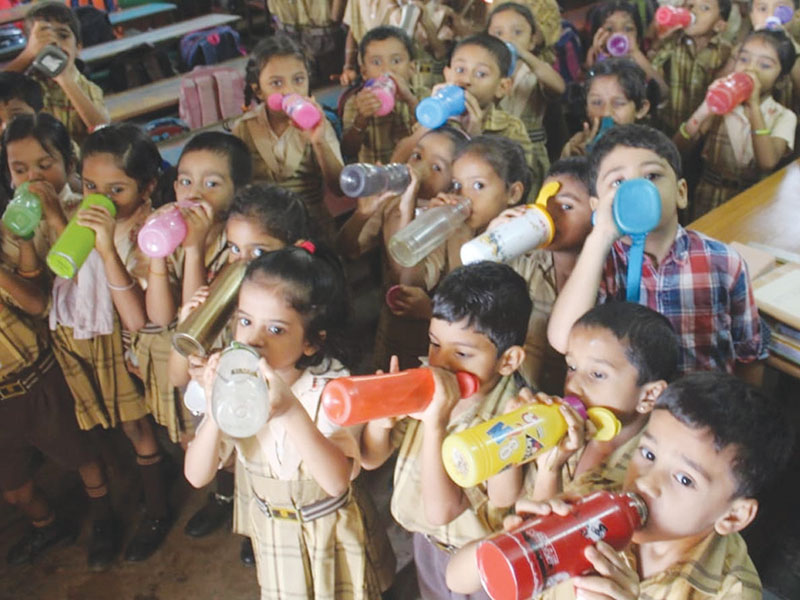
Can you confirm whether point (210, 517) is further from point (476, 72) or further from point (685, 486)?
point (476, 72)

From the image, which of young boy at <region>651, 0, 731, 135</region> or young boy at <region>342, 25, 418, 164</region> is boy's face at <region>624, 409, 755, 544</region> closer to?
young boy at <region>342, 25, 418, 164</region>

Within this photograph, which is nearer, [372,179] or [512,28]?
[372,179]

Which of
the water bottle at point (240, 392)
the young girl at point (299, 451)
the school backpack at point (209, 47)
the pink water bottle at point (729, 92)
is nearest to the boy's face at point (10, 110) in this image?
the young girl at point (299, 451)

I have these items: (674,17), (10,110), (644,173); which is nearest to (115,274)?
(10,110)

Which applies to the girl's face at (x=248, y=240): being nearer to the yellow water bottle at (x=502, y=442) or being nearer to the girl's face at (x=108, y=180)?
the girl's face at (x=108, y=180)

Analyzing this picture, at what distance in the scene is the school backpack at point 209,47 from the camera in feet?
18.4

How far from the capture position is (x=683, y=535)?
1231mm

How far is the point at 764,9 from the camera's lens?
3.93m

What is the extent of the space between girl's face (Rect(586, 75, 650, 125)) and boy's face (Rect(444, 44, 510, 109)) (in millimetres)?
437

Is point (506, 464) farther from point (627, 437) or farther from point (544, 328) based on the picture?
point (544, 328)

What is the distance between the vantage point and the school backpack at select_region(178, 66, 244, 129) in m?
4.14

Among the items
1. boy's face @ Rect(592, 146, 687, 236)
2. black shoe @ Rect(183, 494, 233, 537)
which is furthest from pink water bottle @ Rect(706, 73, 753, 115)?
black shoe @ Rect(183, 494, 233, 537)

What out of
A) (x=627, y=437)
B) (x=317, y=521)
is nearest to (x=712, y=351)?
(x=627, y=437)

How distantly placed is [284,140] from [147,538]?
61.1 inches
